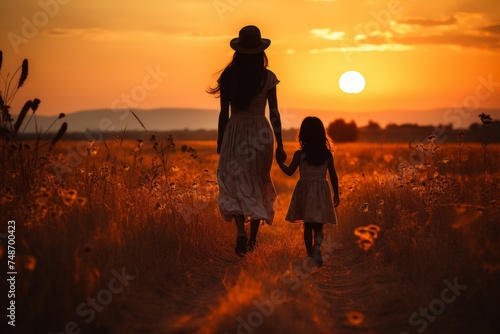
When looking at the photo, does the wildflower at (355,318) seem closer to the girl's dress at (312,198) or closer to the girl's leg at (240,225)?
the girl's dress at (312,198)

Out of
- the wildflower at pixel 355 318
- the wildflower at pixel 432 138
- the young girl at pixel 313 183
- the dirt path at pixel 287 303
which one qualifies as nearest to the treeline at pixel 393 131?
the wildflower at pixel 432 138

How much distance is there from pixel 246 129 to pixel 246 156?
35cm

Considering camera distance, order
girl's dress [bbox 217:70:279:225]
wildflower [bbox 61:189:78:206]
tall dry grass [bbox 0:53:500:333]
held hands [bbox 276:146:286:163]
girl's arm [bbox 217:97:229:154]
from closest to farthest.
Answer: tall dry grass [bbox 0:53:500:333], wildflower [bbox 61:189:78:206], held hands [bbox 276:146:286:163], girl's dress [bbox 217:70:279:225], girl's arm [bbox 217:97:229:154]

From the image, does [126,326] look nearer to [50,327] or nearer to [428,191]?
[50,327]

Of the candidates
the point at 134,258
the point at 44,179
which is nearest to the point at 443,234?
the point at 134,258

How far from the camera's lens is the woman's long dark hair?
24.8ft

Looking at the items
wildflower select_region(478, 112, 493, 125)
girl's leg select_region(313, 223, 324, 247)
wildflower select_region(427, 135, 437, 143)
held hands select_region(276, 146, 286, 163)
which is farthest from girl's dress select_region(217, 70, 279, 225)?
wildflower select_region(478, 112, 493, 125)

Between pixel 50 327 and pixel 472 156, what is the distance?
6514mm

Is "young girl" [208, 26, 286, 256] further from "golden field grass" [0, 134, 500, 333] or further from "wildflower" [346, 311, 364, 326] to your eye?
"wildflower" [346, 311, 364, 326]

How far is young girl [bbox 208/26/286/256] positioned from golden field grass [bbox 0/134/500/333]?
0.54 metres

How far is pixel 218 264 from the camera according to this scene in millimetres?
7156

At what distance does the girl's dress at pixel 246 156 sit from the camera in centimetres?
762

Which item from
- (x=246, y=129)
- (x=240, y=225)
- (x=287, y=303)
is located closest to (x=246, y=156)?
(x=246, y=129)

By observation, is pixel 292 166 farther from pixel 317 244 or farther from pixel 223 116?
pixel 223 116
